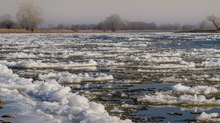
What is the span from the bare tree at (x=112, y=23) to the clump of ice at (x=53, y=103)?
132943 millimetres

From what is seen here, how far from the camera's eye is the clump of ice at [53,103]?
28.2ft

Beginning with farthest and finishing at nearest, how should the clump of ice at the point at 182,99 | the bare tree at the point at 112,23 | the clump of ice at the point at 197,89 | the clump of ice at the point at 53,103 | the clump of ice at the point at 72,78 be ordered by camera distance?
the bare tree at the point at 112,23 → the clump of ice at the point at 72,78 → the clump of ice at the point at 197,89 → the clump of ice at the point at 182,99 → the clump of ice at the point at 53,103

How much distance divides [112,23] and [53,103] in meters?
140

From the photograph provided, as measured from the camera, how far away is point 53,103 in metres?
10.0

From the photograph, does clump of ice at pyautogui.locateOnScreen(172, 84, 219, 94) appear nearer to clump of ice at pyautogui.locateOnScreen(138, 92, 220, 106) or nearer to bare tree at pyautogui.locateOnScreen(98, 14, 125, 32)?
clump of ice at pyautogui.locateOnScreen(138, 92, 220, 106)

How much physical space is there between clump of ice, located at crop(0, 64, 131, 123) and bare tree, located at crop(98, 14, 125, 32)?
13294 cm

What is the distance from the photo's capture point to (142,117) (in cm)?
935

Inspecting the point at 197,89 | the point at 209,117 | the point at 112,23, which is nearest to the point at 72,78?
the point at 197,89

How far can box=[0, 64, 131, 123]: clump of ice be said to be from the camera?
28.2 feet

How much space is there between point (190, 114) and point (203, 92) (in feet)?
9.49

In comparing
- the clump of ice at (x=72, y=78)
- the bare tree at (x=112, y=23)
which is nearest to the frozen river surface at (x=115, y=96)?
the clump of ice at (x=72, y=78)

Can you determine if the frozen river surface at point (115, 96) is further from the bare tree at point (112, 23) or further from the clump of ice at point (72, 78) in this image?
the bare tree at point (112, 23)

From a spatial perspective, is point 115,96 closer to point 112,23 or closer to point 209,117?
point 209,117

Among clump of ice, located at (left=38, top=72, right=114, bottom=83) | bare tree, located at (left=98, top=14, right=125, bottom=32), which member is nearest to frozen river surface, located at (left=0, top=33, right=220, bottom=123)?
clump of ice, located at (left=38, top=72, right=114, bottom=83)
